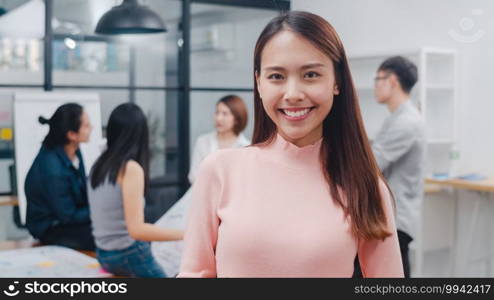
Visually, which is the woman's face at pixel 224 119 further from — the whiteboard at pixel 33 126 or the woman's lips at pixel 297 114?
the woman's lips at pixel 297 114

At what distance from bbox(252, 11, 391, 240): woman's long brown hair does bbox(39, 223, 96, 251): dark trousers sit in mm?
1014

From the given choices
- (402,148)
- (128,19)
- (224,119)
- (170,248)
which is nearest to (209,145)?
(224,119)

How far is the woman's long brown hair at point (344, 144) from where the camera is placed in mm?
590

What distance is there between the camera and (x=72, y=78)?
169cm

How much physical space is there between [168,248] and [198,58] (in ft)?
3.47

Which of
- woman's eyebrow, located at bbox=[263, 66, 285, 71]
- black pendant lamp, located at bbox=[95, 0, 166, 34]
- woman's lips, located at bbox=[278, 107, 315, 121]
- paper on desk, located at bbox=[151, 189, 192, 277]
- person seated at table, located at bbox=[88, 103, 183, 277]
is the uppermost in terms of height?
black pendant lamp, located at bbox=[95, 0, 166, 34]

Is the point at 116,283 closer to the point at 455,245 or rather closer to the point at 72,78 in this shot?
the point at 72,78

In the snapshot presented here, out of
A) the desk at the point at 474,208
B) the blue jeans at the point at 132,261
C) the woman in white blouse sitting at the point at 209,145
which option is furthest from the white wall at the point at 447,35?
the blue jeans at the point at 132,261

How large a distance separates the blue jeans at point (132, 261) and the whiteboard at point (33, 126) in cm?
21

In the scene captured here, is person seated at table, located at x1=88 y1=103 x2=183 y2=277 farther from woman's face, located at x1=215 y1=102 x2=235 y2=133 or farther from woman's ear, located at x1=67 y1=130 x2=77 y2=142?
woman's face, located at x1=215 y1=102 x2=235 y2=133

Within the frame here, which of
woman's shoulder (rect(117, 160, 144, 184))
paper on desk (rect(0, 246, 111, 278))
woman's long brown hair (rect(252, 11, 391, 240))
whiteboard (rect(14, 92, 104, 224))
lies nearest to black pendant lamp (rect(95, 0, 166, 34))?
whiteboard (rect(14, 92, 104, 224))

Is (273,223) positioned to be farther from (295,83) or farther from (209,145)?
(209,145)

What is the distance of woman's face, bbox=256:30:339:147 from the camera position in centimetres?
59

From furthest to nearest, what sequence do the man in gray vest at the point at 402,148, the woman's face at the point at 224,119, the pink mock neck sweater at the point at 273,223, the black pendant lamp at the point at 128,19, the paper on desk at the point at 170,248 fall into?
the woman's face at the point at 224,119 → the paper on desk at the point at 170,248 → the black pendant lamp at the point at 128,19 → the man in gray vest at the point at 402,148 → the pink mock neck sweater at the point at 273,223
